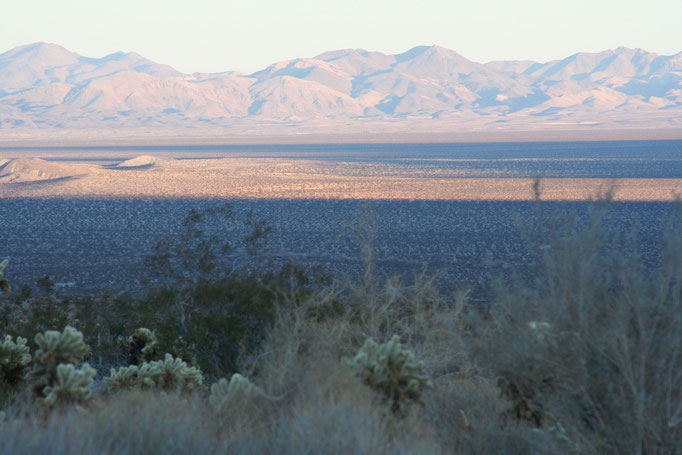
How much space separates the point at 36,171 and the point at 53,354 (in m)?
52.5

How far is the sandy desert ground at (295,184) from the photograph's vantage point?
134 feet

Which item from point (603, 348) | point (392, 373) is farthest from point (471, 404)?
point (603, 348)

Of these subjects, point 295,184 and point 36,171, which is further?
point 36,171

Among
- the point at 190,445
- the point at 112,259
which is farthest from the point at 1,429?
the point at 112,259

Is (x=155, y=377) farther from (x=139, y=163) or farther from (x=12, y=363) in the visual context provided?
(x=139, y=163)

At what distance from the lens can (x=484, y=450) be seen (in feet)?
20.2

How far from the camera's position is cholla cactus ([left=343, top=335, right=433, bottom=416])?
5.79 m

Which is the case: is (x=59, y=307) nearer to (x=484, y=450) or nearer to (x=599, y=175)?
(x=484, y=450)

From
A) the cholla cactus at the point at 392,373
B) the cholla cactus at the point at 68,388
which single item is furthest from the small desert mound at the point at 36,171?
the cholla cactus at the point at 392,373

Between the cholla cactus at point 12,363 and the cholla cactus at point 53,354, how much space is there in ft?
5.06

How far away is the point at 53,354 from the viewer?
5551mm

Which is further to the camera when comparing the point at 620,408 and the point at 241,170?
the point at 241,170

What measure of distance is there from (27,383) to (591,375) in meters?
5.25

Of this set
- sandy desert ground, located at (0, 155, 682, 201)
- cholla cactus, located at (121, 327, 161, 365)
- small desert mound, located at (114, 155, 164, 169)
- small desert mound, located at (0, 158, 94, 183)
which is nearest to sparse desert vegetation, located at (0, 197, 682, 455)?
cholla cactus, located at (121, 327, 161, 365)
